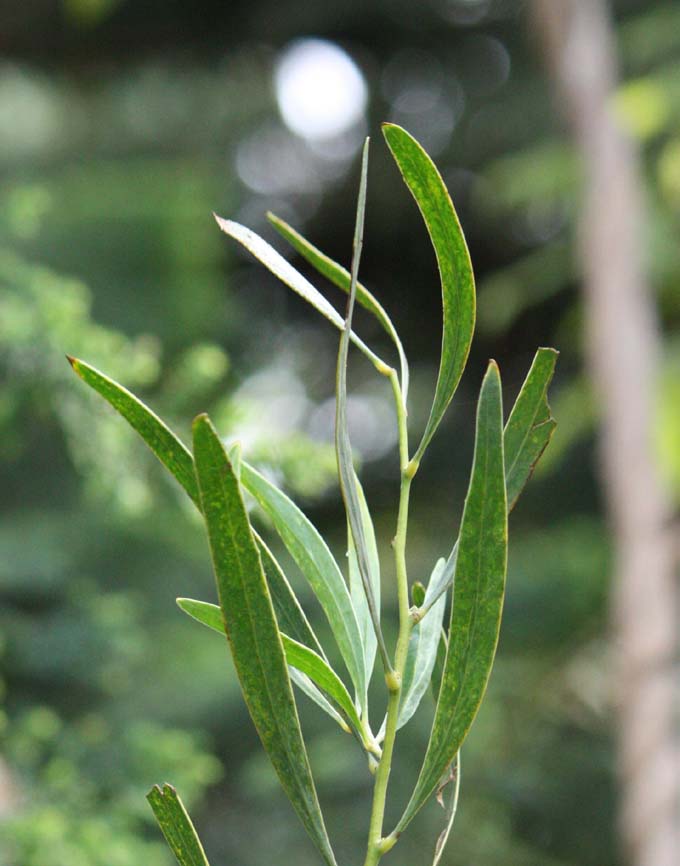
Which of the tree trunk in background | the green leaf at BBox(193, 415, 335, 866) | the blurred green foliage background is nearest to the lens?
the green leaf at BBox(193, 415, 335, 866)

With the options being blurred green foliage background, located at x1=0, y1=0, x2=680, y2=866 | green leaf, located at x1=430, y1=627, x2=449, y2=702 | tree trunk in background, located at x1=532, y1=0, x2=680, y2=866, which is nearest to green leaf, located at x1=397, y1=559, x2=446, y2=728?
green leaf, located at x1=430, y1=627, x2=449, y2=702

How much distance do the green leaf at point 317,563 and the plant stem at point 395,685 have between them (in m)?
0.02

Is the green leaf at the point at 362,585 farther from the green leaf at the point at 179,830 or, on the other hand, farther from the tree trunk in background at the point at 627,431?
the tree trunk in background at the point at 627,431

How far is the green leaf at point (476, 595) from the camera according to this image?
160 millimetres

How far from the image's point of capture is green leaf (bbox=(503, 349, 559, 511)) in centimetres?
19

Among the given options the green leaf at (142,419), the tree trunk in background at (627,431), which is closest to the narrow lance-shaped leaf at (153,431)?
the green leaf at (142,419)

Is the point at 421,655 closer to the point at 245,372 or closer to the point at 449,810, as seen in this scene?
the point at 449,810

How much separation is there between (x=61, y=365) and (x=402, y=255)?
5.71 feet

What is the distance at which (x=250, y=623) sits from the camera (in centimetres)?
16

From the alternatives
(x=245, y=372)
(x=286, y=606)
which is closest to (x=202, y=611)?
(x=286, y=606)

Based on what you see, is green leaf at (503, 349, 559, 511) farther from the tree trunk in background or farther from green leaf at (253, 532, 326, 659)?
the tree trunk in background

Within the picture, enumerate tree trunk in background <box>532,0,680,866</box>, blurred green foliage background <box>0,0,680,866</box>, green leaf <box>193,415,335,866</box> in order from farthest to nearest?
tree trunk in background <box>532,0,680,866</box> → blurred green foliage background <box>0,0,680,866</box> → green leaf <box>193,415,335,866</box>

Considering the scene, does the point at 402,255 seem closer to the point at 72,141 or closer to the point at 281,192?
the point at 281,192

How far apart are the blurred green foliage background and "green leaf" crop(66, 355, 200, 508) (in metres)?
0.39
